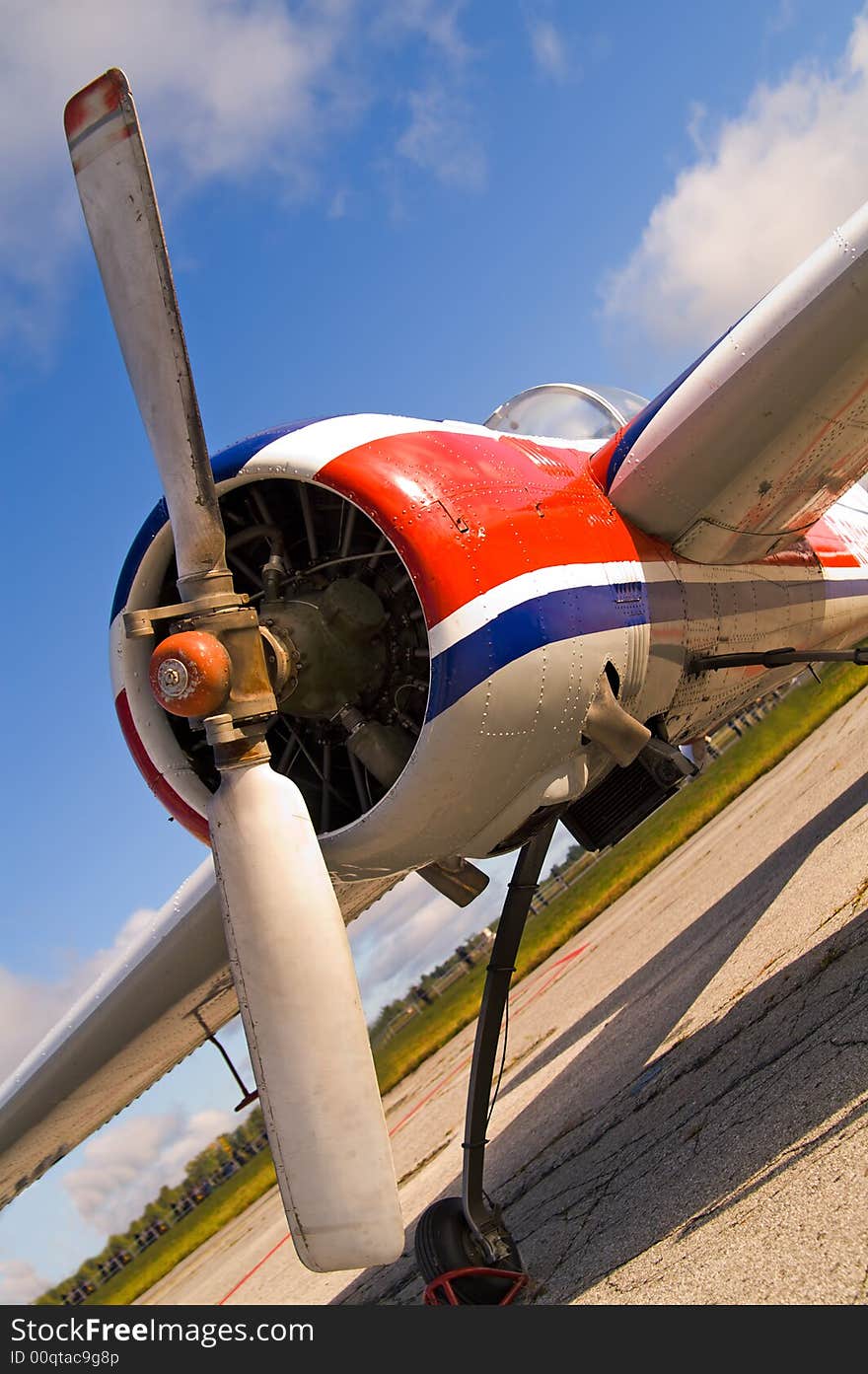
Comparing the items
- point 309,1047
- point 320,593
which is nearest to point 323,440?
point 320,593

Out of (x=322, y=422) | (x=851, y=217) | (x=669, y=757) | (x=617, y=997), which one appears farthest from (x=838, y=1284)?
(x=617, y=997)

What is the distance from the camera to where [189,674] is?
4.64m

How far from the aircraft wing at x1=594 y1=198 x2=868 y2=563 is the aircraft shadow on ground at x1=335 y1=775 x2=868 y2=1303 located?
2802 millimetres

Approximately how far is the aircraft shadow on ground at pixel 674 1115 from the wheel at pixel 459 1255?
24 cm

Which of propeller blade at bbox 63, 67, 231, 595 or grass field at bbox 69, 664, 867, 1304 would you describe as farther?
grass field at bbox 69, 664, 867, 1304

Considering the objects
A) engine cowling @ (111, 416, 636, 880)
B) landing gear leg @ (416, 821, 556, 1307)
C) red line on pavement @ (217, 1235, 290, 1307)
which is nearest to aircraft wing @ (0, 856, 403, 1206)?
landing gear leg @ (416, 821, 556, 1307)

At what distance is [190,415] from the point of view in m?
4.91

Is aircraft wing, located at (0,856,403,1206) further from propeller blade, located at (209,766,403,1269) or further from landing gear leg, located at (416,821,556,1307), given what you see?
propeller blade, located at (209,766,403,1269)

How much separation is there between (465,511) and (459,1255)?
444 cm

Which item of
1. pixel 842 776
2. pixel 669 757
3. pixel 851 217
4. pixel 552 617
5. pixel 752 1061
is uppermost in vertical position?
pixel 851 217

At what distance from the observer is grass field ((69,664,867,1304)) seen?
22.0 m

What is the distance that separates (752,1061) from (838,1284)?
288cm

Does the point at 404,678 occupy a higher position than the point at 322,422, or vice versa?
the point at 322,422

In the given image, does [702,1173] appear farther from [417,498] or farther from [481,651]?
[417,498]
